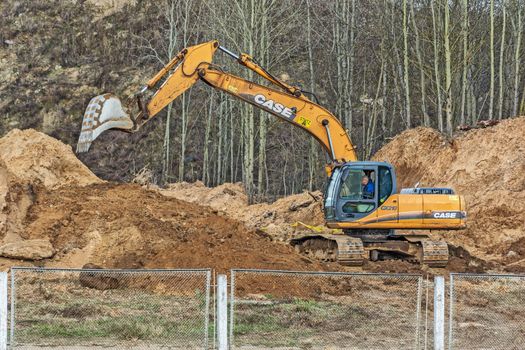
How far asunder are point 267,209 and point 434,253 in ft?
45.3

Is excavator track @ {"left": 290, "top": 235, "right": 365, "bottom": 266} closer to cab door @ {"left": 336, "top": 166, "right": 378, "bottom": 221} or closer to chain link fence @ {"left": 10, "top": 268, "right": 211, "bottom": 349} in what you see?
cab door @ {"left": 336, "top": 166, "right": 378, "bottom": 221}

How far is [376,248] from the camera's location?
2150 cm

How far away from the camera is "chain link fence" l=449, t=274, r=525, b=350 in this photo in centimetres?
1334

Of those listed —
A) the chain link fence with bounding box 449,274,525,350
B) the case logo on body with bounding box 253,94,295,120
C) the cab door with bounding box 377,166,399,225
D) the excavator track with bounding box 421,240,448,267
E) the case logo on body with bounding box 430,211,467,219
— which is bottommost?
the chain link fence with bounding box 449,274,525,350

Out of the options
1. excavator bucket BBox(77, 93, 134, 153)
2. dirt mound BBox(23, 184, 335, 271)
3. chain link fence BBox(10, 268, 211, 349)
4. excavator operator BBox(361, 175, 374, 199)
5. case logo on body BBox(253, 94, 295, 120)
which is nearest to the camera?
chain link fence BBox(10, 268, 211, 349)

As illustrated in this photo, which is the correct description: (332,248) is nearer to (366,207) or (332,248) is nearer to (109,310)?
(366,207)

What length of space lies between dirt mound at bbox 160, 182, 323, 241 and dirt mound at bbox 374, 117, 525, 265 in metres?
3.24

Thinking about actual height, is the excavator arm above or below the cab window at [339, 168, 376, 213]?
above

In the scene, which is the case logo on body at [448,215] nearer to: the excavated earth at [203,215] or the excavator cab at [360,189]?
the excavator cab at [360,189]

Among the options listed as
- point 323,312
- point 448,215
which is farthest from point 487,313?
point 448,215

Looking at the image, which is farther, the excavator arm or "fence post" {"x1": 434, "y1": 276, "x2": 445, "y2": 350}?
the excavator arm

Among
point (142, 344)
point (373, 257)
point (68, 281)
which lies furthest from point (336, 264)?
point (142, 344)

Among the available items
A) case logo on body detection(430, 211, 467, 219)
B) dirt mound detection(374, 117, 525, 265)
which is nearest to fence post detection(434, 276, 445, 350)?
case logo on body detection(430, 211, 467, 219)

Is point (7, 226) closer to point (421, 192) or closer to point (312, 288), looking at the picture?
point (312, 288)
